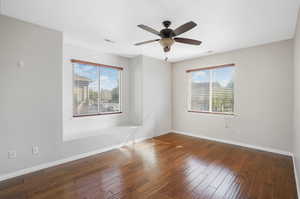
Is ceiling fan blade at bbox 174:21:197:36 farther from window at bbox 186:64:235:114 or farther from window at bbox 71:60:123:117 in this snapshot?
window at bbox 71:60:123:117

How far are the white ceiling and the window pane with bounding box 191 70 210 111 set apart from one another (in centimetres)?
152

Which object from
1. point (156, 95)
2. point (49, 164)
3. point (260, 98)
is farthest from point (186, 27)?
point (49, 164)

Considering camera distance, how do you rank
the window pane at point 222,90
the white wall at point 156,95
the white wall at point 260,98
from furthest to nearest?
the white wall at point 156,95, the window pane at point 222,90, the white wall at point 260,98

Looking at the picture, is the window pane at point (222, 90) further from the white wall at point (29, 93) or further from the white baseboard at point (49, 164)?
the white wall at point (29, 93)

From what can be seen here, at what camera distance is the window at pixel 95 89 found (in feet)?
12.0

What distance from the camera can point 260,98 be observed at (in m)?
3.46

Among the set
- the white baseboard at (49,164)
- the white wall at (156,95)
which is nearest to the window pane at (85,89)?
the white baseboard at (49,164)

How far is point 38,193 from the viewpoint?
1945 mm

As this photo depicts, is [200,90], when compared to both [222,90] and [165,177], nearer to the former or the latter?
[222,90]

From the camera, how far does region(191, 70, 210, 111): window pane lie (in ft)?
14.9

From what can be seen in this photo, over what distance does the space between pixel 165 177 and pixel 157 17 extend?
258 cm

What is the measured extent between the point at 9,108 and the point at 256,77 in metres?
5.06

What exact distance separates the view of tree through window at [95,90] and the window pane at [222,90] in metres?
2.97

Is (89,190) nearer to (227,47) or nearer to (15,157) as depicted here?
(15,157)
